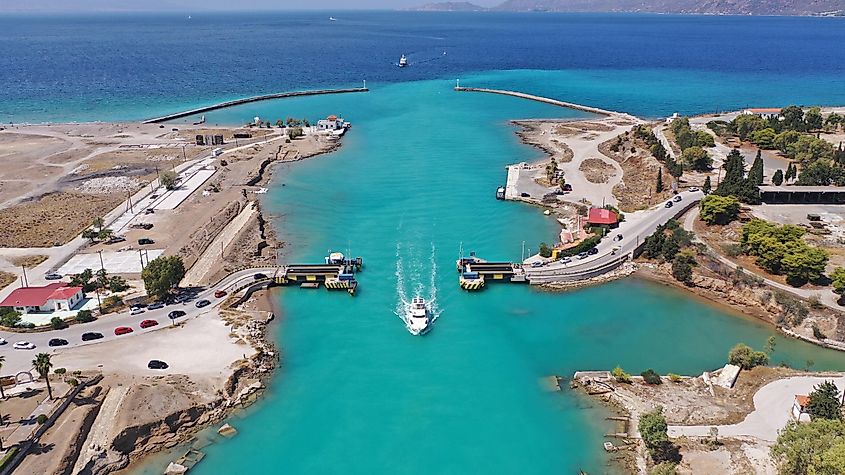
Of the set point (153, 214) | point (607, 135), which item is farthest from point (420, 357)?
point (607, 135)

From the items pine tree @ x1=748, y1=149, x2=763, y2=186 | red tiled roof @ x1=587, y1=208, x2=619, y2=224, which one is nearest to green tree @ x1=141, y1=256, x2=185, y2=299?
red tiled roof @ x1=587, y1=208, x2=619, y2=224

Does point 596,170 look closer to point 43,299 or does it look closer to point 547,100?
point 547,100

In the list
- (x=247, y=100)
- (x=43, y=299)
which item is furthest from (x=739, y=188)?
(x=247, y=100)

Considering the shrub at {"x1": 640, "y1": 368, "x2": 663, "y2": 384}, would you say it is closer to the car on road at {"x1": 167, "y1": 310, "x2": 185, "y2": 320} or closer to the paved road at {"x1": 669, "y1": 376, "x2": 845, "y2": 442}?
the paved road at {"x1": 669, "y1": 376, "x2": 845, "y2": 442}

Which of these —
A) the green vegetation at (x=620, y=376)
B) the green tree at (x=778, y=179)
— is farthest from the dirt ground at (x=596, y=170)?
the green vegetation at (x=620, y=376)

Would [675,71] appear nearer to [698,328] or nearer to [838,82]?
[838,82]

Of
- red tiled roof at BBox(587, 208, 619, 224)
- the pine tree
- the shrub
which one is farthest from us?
the pine tree
